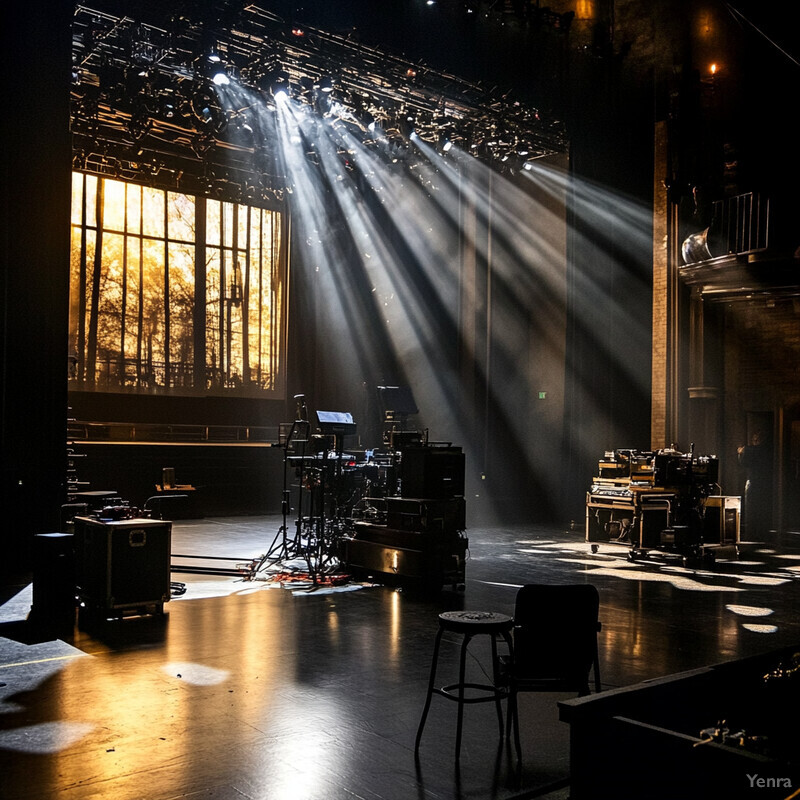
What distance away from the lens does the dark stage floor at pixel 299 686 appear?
3240 millimetres

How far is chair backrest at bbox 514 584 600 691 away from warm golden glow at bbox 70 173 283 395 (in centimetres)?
1118

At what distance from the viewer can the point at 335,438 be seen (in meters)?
8.69

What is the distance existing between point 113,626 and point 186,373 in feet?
28.6

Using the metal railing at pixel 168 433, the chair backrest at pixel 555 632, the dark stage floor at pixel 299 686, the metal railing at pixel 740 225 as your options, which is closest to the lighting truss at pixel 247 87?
the metal railing at pixel 740 225

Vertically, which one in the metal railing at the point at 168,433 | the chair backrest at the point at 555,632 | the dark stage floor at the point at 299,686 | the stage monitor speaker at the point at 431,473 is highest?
the metal railing at the point at 168,433

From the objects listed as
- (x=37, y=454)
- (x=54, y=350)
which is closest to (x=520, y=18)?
(x=54, y=350)

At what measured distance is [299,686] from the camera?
14.7 feet

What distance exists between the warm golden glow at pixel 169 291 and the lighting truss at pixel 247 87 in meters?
0.58

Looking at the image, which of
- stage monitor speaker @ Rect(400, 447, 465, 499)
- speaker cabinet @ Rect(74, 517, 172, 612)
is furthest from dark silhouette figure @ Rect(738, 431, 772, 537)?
speaker cabinet @ Rect(74, 517, 172, 612)

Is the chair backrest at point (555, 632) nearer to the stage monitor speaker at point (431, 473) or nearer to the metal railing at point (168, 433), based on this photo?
the stage monitor speaker at point (431, 473)

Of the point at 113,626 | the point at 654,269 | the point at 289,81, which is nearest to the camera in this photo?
the point at 113,626

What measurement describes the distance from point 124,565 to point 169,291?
8649 millimetres

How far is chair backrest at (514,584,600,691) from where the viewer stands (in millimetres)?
3471

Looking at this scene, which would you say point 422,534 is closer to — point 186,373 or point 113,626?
point 113,626
